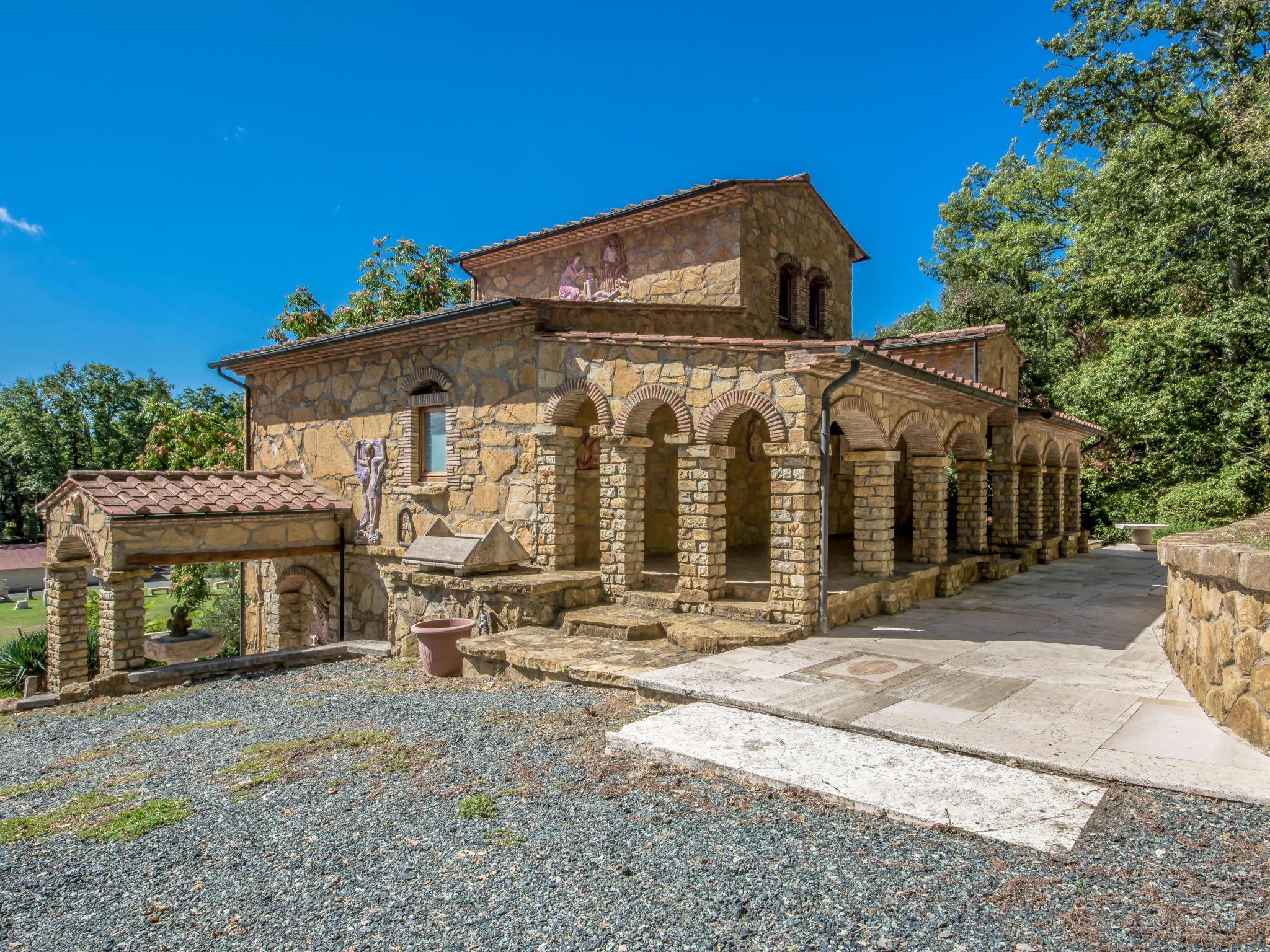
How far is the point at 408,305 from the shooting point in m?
22.7

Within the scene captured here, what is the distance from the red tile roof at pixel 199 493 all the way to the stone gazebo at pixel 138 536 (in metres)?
0.02

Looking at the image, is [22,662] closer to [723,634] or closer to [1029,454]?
[723,634]

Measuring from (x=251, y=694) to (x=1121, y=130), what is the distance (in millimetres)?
25088

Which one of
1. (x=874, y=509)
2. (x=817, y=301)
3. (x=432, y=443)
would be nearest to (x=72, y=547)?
(x=432, y=443)

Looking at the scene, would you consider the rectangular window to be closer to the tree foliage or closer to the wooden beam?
the wooden beam

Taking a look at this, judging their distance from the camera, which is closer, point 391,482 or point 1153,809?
point 1153,809

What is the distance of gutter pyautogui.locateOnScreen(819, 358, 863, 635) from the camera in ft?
26.2

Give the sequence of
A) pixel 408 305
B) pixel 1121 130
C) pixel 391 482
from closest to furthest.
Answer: pixel 391 482, pixel 1121 130, pixel 408 305

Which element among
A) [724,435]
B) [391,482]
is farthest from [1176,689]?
[391,482]

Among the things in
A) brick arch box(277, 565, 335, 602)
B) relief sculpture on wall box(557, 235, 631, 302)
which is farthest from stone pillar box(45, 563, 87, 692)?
relief sculpture on wall box(557, 235, 631, 302)

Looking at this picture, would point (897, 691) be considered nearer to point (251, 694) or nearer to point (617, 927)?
point (617, 927)

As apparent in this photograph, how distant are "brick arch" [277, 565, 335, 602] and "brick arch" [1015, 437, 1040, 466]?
12940 millimetres

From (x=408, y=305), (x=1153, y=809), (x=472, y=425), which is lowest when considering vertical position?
(x=1153, y=809)

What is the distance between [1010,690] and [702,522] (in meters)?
3.75
